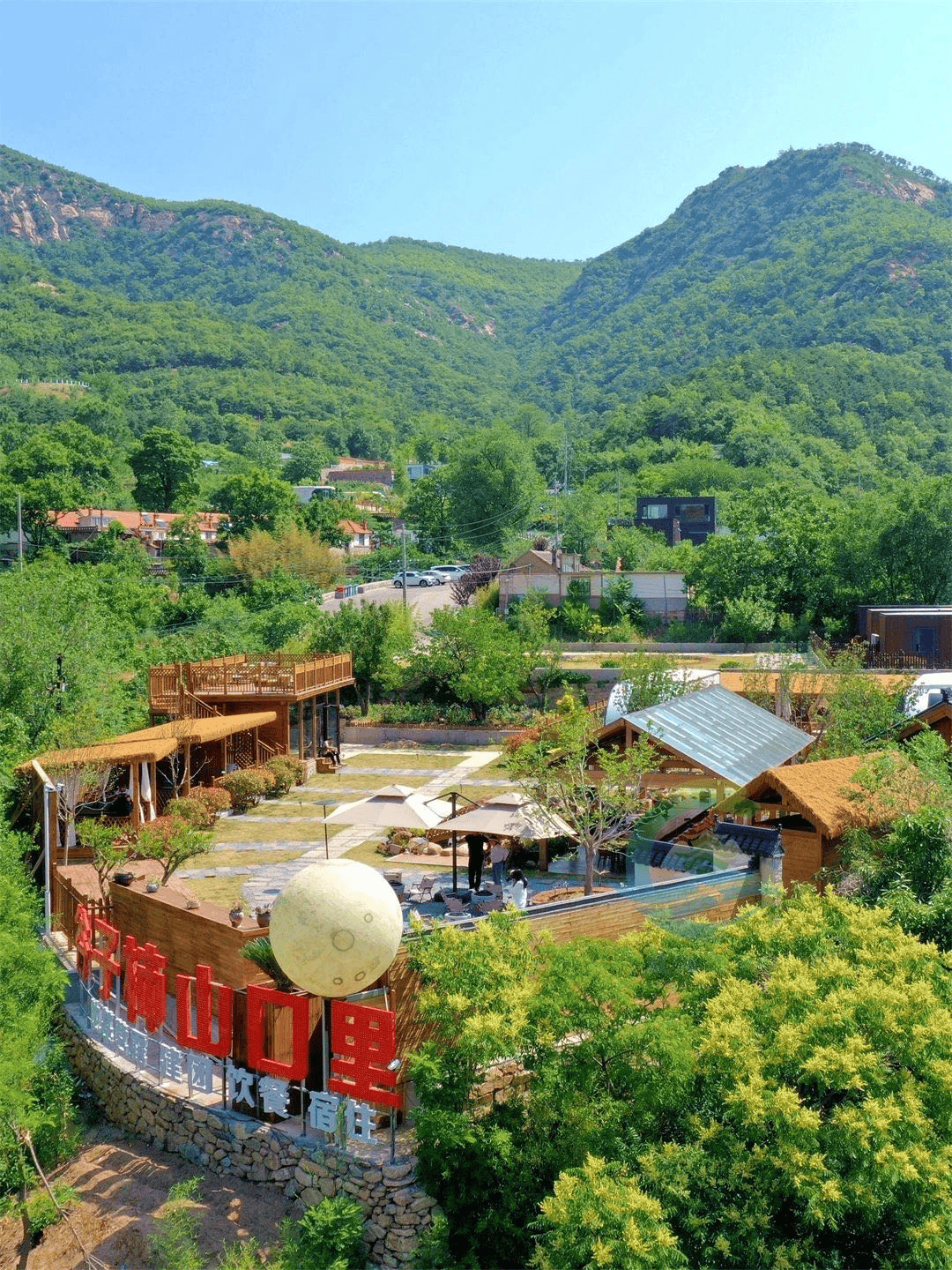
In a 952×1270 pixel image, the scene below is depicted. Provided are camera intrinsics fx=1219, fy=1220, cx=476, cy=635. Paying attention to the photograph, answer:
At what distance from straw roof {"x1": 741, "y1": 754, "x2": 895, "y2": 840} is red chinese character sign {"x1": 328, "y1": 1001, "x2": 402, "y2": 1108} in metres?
7.30

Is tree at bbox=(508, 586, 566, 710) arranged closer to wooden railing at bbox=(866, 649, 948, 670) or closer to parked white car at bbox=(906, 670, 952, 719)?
wooden railing at bbox=(866, 649, 948, 670)

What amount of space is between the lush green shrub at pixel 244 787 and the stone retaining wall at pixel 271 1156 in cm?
1280

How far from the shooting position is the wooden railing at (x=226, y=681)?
31328 millimetres

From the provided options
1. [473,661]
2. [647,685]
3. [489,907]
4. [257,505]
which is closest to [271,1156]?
[489,907]

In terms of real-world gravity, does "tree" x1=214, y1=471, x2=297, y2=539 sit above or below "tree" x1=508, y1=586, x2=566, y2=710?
above

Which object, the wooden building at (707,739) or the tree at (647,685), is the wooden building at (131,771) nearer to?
the tree at (647,685)

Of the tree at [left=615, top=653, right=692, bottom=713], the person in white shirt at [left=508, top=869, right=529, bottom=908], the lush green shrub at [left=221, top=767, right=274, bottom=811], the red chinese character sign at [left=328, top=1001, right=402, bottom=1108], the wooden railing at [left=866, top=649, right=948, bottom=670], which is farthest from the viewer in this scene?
the wooden railing at [left=866, top=649, right=948, bottom=670]

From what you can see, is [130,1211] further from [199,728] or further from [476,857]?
[199,728]

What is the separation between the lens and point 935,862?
15.4m

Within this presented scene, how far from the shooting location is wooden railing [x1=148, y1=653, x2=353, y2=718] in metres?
31.3

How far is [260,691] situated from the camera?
3219 cm

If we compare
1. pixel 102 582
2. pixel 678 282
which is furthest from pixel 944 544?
pixel 678 282

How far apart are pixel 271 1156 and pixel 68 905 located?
806 cm

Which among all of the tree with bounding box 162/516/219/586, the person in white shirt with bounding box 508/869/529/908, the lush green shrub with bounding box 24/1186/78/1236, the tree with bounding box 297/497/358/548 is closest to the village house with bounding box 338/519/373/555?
the tree with bounding box 297/497/358/548
